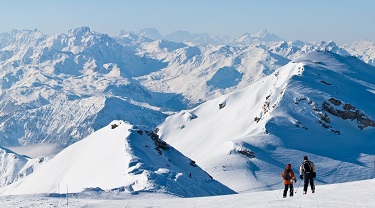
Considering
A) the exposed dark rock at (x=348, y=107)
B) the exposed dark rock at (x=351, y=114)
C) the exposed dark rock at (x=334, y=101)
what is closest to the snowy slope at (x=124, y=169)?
the exposed dark rock at (x=351, y=114)

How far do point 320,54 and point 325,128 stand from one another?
6794 cm

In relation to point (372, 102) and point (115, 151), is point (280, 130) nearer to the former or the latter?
point (372, 102)

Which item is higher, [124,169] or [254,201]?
[124,169]

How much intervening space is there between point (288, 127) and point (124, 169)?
5947 cm

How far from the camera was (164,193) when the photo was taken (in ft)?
149

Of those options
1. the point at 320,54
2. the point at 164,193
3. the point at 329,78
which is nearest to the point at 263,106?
the point at 329,78

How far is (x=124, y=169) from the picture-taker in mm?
57281

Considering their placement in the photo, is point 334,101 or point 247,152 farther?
point 334,101

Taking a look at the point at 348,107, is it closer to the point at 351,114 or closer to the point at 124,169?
the point at 351,114

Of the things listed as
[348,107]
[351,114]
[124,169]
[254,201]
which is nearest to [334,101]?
[348,107]

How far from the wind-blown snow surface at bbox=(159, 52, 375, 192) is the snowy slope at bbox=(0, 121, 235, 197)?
707 inches

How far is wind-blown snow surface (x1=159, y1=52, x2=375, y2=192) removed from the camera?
91.6 metres

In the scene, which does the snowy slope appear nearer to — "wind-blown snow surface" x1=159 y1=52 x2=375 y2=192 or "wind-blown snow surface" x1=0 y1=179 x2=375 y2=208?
"wind-blown snow surface" x1=0 y1=179 x2=375 y2=208

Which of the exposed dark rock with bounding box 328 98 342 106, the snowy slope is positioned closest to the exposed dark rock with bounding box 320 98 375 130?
the exposed dark rock with bounding box 328 98 342 106
